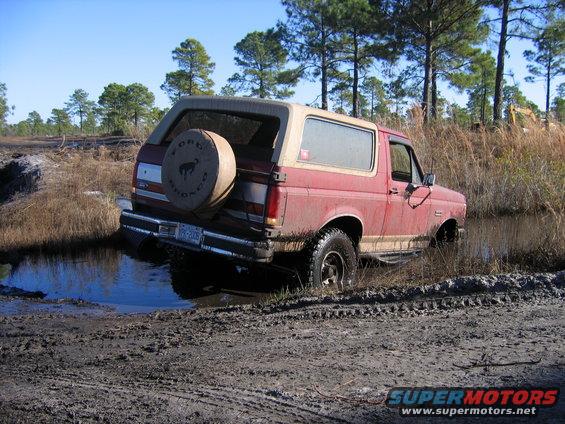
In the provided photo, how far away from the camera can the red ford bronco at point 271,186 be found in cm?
507

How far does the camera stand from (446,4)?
2336cm

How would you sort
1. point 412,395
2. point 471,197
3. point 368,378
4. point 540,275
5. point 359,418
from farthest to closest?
point 471,197 < point 540,275 < point 368,378 < point 412,395 < point 359,418

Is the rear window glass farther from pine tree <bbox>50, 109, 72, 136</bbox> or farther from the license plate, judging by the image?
pine tree <bbox>50, 109, 72, 136</bbox>

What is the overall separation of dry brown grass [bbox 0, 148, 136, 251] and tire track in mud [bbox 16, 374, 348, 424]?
219 inches

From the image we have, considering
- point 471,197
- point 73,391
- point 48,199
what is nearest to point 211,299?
point 73,391

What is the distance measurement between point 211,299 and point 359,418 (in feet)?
10.9

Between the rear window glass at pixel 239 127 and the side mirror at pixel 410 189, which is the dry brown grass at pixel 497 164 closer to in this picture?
the side mirror at pixel 410 189

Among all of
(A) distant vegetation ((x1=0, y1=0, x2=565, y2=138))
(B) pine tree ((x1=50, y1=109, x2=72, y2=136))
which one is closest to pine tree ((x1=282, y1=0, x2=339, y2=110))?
(A) distant vegetation ((x1=0, y1=0, x2=565, y2=138))

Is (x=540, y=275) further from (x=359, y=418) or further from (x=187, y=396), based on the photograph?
(x=187, y=396)

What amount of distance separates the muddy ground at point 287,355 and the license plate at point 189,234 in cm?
74

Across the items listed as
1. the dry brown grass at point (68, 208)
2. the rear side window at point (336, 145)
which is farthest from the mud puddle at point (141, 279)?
the rear side window at point (336, 145)

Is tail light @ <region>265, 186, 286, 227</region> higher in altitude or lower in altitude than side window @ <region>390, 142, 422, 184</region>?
lower

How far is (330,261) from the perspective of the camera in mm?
5809

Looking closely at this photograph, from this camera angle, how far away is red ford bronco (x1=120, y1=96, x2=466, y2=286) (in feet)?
16.6
